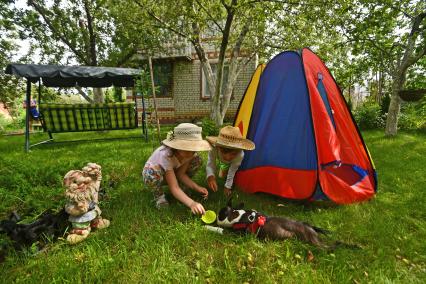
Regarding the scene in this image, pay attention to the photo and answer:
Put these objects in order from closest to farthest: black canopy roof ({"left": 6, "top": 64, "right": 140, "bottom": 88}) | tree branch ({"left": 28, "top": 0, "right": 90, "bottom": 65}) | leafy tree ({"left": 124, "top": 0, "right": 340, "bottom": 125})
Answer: black canopy roof ({"left": 6, "top": 64, "right": 140, "bottom": 88}) → leafy tree ({"left": 124, "top": 0, "right": 340, "bottom": 125}) → tree branch ({"left": 28, "top": 0, "right": 90, "bottom": 65})

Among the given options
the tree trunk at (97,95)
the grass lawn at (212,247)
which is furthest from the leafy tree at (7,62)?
the grass lawn at (212,247)

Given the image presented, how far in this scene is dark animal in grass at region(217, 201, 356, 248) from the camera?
6.97 feet

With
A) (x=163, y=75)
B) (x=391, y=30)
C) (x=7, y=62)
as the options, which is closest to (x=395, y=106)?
(x=391, y=30)

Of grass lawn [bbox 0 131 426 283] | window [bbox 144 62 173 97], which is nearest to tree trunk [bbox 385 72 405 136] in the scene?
grass lawn [bbox 0 131 426 283]

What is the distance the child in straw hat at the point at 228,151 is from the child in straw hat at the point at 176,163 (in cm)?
19

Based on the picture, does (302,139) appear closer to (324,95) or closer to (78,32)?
(324,95)

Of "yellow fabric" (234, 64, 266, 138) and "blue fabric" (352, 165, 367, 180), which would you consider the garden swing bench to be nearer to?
"yellow fabric" (234, 64, 266, 138)

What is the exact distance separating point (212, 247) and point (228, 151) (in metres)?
1.11

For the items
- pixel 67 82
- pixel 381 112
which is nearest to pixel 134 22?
pixel 67 82

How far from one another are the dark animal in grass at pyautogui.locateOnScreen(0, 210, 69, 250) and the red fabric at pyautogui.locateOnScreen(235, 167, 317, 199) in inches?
79.9

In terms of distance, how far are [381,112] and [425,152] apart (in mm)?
5672

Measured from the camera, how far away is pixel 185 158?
2729 millimetres

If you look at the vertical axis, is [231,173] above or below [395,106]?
below

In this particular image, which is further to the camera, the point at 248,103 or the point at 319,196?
the point at 248,103
